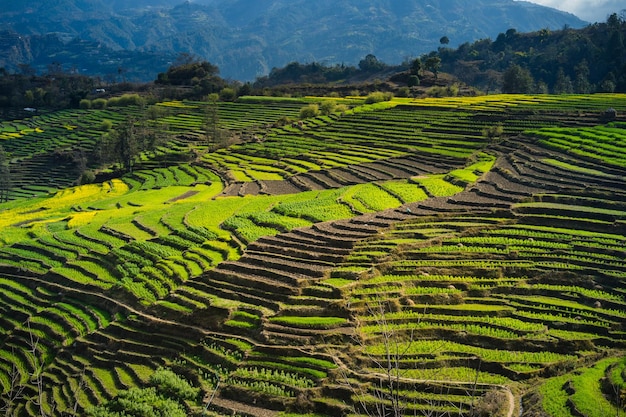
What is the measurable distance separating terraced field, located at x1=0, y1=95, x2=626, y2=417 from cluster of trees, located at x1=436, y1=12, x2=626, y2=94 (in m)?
49.6

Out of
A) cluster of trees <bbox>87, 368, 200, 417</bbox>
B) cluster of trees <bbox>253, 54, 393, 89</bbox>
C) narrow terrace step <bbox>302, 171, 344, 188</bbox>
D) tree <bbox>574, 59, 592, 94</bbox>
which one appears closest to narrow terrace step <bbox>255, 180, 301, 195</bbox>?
narrow terrace step <bbox>302, 171, 344, 188</bbox>

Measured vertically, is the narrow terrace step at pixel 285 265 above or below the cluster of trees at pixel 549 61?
below

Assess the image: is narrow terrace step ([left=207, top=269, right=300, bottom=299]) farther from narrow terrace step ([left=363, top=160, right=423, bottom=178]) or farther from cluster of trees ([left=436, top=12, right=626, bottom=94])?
cluster of trees ([left=436, top=12, right=626, bottom=94])

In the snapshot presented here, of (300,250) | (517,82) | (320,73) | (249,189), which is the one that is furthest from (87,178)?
(320,73)

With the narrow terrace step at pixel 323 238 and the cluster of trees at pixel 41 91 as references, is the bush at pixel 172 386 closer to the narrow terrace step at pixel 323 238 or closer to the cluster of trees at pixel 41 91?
the narrow terrace step at pixel 323 238

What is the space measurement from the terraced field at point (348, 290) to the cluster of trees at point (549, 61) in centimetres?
4956

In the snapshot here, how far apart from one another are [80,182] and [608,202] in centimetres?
5445

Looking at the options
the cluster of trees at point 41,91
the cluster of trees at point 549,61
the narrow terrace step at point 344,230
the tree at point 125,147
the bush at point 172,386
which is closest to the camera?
the bush at point 172,386

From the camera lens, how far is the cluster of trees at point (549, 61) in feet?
291

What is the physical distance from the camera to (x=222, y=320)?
22.1 metres

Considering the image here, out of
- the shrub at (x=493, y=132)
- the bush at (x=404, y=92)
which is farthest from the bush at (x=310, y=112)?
the shrub at (x=493, y=132)

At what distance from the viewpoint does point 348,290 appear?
72.9 feet

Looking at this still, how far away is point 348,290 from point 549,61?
106 metres

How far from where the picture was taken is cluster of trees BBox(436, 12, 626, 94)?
8875 cm
